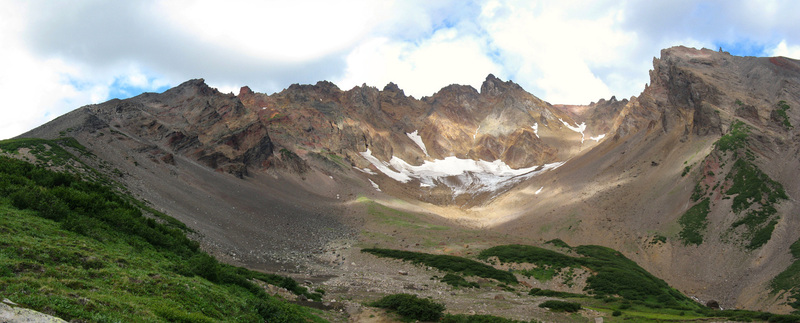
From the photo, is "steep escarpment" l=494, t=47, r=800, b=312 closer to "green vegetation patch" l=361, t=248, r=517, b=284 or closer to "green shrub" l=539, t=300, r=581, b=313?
"green vegetation patch" l=361, t=248, r=517, b=284

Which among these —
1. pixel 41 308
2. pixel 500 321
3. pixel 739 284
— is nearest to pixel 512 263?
pixel 739 284

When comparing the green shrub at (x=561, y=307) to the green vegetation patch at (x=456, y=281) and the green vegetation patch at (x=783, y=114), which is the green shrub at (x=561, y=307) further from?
the green vegetation patch at (x=783, y=114)

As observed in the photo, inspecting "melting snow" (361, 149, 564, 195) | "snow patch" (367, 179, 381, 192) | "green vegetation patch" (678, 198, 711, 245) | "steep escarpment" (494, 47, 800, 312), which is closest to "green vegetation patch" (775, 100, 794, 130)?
"steep escarpment" (494, 47, 800, 312)

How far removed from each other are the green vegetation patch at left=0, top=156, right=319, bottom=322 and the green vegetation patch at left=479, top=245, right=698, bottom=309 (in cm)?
3151

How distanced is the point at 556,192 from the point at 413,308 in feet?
317

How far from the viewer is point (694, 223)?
6275 cm

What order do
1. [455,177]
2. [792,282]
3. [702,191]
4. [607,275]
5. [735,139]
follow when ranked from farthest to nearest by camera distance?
[455,177] → [735,139] → [702,191] → [607,275] → [792,282]

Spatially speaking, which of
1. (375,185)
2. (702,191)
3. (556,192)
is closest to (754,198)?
(702,191)

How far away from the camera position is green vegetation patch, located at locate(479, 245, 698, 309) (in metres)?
37.3

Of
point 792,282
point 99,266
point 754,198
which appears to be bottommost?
point 792,282

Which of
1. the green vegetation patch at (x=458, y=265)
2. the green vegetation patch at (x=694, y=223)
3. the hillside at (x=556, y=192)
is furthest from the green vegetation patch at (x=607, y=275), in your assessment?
the green vegetation patch at (x=694, y=223)

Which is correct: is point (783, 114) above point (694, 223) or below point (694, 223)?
above

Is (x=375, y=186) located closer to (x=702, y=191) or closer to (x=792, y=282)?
(x=702, y=191)

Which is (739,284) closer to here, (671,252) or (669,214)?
(671,252)
